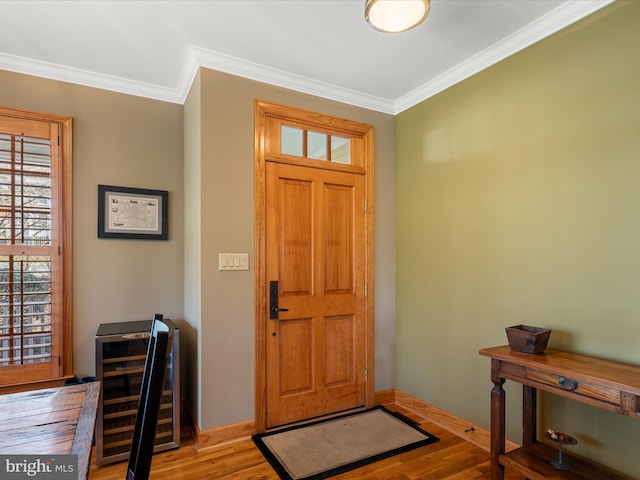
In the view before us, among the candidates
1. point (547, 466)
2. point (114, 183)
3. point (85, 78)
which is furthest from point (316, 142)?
point (547, 466)

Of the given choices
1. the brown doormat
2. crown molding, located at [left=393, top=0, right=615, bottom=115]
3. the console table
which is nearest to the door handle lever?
the brown doormat

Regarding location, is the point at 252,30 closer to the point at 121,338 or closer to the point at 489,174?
the point at 489,174

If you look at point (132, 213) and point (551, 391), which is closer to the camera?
point (551, 391)

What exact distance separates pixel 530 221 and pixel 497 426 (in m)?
1.20

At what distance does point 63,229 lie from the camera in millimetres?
2623

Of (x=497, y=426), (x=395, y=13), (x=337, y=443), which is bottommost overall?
(x=337, y=443)

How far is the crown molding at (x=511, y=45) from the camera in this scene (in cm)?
197

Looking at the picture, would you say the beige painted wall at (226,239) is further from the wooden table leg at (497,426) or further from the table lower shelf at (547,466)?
the table lower shelf at (547,466)

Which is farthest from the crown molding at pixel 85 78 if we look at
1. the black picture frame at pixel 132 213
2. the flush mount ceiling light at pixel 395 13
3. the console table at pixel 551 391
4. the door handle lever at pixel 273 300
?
the console table at pixel 551 391

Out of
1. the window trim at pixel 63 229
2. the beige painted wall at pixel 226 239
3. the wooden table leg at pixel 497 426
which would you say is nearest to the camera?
the wooden table leg at pixel 497 426

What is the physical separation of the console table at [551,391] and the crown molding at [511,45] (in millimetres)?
1837

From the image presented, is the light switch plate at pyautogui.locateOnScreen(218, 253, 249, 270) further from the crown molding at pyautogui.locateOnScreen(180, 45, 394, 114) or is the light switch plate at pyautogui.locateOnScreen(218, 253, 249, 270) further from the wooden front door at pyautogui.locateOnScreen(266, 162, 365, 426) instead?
the crown molding at pyautogui.locateOnScreen(180, 45, 394, 114)

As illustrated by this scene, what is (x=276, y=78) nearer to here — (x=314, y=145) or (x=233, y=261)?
(x=314, y=145)

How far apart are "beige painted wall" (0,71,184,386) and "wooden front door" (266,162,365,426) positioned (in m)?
0.91
